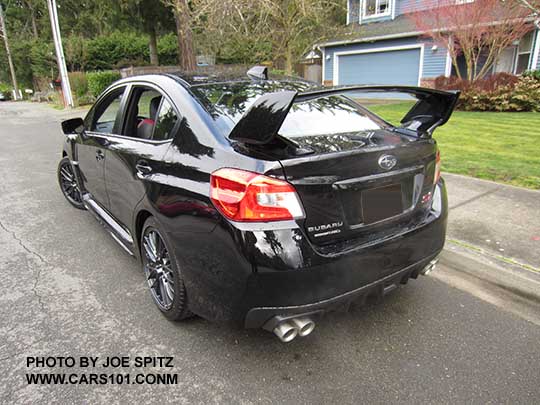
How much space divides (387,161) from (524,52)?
54.9ft

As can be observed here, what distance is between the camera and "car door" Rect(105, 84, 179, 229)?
8.57ft

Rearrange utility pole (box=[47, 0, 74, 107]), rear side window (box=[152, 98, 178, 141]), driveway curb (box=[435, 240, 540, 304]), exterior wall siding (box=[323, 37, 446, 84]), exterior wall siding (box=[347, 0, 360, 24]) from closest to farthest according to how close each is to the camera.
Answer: rear side window (box=[152, 98, 178, 141]) < driveway curb (box=[435, 240, 540, 304]) < exterior wall siding (box=[323, 37, 446, 84]) < utility pole (box=[47, 0, 74, 107]) < exterior wall siding (box=[347, 0, 360, 24])

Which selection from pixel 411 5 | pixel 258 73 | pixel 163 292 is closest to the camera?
pixel 163 292

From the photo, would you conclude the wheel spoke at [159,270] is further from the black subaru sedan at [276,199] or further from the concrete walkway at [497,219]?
the concrete walkway at [497,219]

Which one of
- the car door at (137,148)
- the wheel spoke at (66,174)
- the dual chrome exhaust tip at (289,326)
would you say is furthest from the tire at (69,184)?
the dual chrome exhaust tip at (289,326)

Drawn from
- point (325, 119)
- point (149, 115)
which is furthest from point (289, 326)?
point (149, 115)

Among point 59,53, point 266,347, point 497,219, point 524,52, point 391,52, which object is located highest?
point 59,53

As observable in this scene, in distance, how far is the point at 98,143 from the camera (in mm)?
3510

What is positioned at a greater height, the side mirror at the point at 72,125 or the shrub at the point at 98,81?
the shrub at the point at 98,81

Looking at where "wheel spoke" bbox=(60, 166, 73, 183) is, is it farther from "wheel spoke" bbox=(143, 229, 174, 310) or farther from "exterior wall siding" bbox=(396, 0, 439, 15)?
"exterior wall siding" bbox=(396, 0, 439, 15)

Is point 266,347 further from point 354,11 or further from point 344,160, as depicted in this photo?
point 354,11

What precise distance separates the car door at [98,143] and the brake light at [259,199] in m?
1.76

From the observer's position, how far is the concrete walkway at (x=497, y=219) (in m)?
3.50

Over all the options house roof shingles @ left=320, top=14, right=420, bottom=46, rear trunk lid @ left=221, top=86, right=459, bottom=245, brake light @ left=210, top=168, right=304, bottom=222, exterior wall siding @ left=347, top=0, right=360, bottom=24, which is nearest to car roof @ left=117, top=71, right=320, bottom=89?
rear trunk lid @ left=221, top=86, right=459, bottom=245
